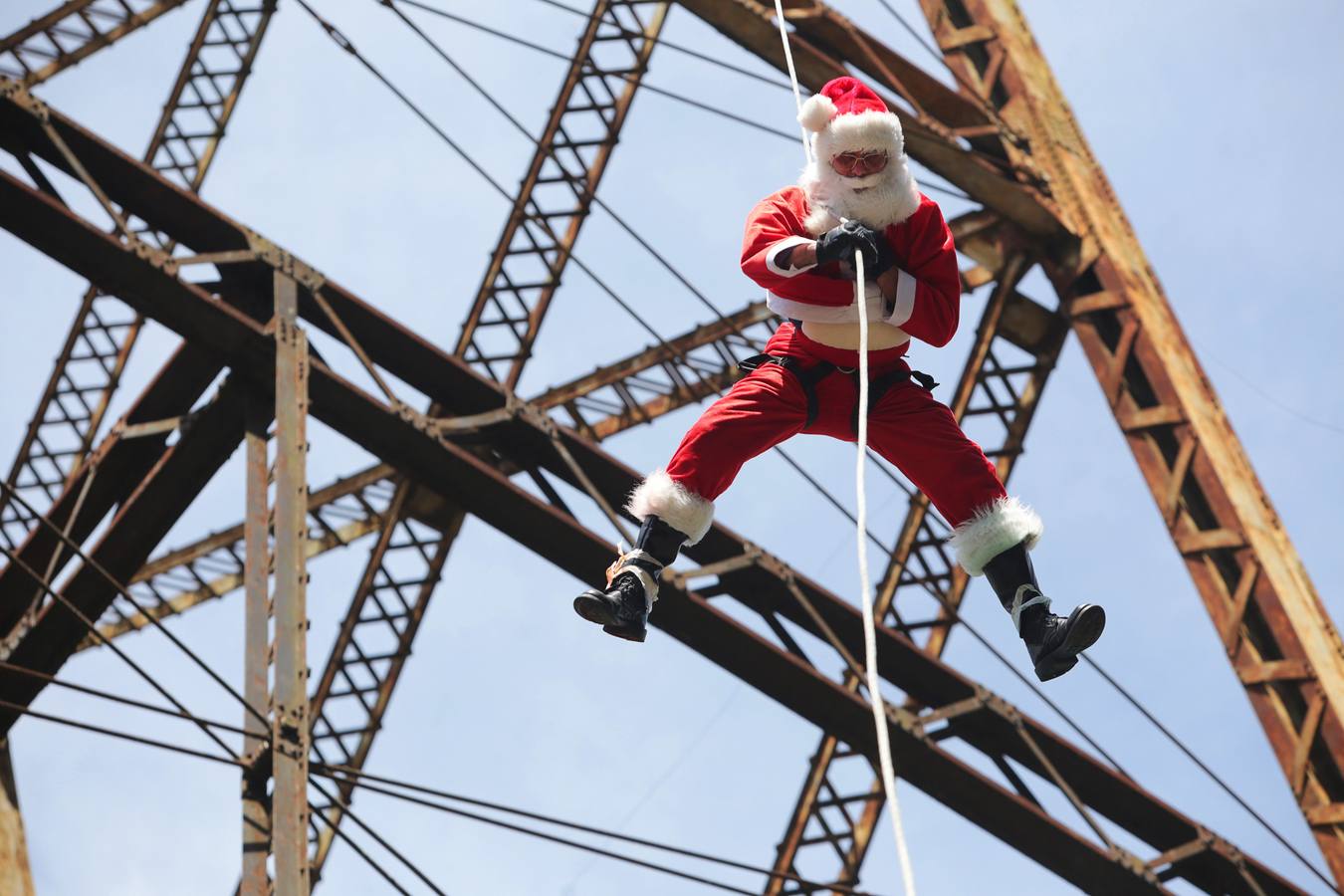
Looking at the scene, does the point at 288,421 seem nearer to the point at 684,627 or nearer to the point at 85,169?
the point at 85,169

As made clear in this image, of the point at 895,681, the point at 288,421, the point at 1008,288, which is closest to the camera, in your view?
the point at 288,421

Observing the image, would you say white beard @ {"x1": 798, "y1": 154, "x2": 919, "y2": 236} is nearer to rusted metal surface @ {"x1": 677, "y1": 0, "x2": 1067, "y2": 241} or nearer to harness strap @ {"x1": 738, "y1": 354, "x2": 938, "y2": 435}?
harness strap @ {"x1": 738, "y1": 354, "x2": 938, "y2": 435}

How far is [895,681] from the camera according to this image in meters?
10.0

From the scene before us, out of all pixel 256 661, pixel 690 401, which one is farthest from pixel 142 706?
pixel 690 401

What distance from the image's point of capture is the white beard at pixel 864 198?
576cm

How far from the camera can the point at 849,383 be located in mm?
5965

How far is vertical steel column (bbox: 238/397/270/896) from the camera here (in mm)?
7879

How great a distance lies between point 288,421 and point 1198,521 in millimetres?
5404

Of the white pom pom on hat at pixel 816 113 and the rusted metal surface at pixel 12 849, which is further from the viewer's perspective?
the rusted metal surface at pixel 12 849

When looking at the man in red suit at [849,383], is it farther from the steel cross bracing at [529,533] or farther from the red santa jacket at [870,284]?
the steel cross bracing at [529,533]

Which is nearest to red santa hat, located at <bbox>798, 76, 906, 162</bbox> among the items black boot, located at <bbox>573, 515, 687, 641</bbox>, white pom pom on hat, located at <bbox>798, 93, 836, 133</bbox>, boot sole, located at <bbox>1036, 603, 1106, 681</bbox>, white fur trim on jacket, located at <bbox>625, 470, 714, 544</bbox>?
white pom pom on hat, located at <bbox>798, 93, 836, 133</bbox>

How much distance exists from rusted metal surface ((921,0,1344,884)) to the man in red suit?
5.46m

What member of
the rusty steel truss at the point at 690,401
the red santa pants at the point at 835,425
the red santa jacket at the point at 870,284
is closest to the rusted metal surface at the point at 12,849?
the rusty steel truss at the point at 690,401

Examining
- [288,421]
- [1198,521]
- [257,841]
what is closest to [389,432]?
[288,421]
